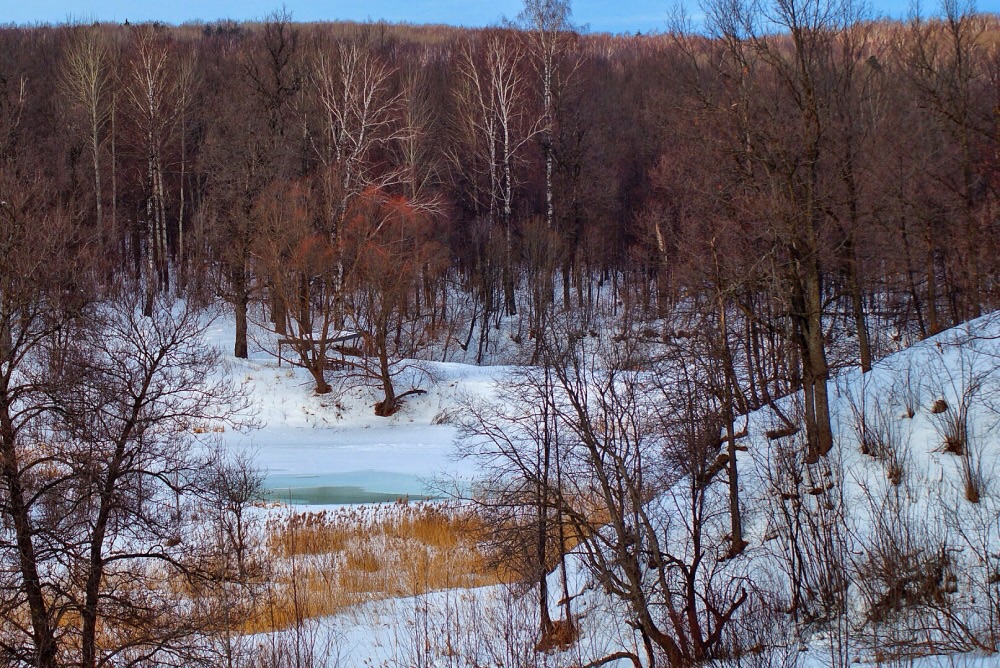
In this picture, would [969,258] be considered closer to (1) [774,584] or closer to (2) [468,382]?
(1) [774,584]

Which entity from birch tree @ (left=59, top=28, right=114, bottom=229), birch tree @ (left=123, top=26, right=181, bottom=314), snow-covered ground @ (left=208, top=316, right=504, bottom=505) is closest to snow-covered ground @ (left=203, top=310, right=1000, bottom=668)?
snow-covered ground @ (left=208, top=316, right=504, bottom=505)

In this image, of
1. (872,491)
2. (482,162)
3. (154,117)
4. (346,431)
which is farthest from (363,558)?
(482,162)

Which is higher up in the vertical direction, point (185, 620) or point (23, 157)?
point (23, 157)

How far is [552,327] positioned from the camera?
39.7 ft

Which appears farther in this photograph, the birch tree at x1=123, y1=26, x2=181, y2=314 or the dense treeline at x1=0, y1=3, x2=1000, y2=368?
the birch tree at x1=123, y1=26, x2=181, y2=314

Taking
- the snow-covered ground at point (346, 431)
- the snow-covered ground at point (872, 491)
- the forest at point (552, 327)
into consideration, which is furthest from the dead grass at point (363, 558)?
the snow-covered ground at point (346, 431)

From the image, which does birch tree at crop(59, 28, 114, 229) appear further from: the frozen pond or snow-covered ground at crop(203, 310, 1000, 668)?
snow-covered ground at crop(203, 310, 1000, 668)

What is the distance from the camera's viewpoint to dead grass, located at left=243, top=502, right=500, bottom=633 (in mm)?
14703

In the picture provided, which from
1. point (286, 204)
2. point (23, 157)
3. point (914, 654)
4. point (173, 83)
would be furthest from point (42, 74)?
point (914, 654)

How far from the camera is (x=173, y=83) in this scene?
136 feet

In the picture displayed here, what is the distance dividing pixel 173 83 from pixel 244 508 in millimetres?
30123

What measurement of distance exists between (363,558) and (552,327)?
289 inches

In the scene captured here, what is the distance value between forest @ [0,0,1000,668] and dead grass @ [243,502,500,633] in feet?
0.79

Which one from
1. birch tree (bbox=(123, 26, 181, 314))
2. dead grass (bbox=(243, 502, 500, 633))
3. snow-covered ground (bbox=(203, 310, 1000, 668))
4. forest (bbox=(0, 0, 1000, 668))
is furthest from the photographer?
birch tree (bbox=(123, 26, 181, 314))
